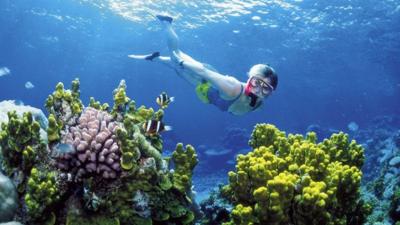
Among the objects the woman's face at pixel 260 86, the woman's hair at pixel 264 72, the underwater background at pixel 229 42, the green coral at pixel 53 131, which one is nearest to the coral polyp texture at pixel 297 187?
the woman's face at pixel 260 86

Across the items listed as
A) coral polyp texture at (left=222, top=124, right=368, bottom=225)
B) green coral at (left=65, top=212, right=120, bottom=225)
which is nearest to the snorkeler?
coral polyp texture at (left=222, top=124, right=368, bottom=225)

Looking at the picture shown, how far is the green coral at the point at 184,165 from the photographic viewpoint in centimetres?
457

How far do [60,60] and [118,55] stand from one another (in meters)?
14.9

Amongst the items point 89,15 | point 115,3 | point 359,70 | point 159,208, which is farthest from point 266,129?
point 359,70

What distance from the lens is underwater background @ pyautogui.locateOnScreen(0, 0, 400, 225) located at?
26.5m

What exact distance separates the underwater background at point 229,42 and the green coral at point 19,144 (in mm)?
6737

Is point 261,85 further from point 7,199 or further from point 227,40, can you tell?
point 227,40

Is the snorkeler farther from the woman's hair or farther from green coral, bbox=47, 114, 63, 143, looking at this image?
green coral, bbox=47, 114, 63, 143

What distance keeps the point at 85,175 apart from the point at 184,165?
1.36m

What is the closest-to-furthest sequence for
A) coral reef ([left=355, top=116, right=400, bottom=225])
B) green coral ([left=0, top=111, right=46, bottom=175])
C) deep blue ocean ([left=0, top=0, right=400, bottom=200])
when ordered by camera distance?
green coral ([left=0, top=111, right=46, bottom=175]) → coral reef ([left=355, top=116, right=400, bottom=225]) → deep blue ocean ([left=0, top=0, right=400, bottom=200])

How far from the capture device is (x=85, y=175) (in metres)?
4.01

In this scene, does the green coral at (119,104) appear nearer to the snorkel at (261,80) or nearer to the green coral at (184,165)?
the green coral at (184,165)

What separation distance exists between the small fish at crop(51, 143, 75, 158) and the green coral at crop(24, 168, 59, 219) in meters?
0.33

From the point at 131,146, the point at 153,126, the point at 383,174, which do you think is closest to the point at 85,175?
the point at 131,146
